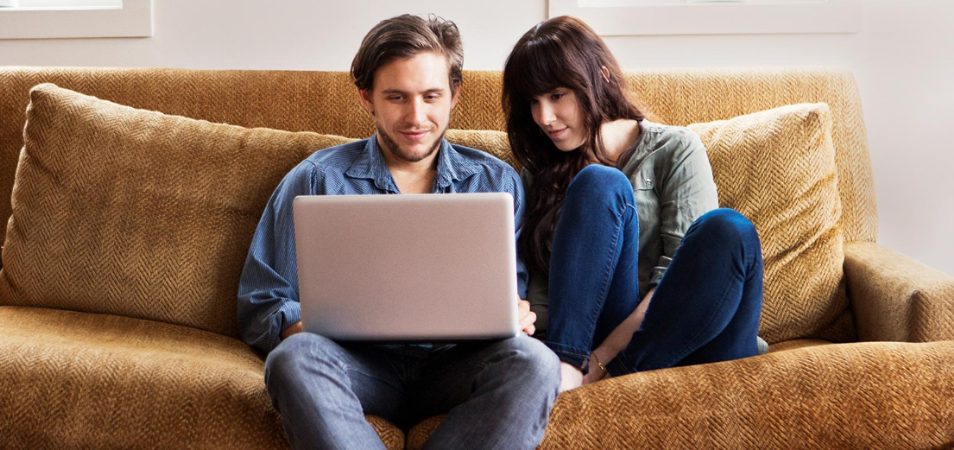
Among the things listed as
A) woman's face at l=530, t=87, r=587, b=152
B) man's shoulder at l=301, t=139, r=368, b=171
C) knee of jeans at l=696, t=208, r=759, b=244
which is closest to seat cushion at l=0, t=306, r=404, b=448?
man's shoulder at l=301, t=139, r=368, b=171

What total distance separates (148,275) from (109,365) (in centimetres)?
42

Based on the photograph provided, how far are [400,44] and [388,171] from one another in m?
0.24

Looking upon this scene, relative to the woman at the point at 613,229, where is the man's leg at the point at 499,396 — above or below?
below

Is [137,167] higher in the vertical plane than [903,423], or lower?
higher

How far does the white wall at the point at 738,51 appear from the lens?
263 centimetres

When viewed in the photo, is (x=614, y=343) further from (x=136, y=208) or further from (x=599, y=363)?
(x=136, y=208)

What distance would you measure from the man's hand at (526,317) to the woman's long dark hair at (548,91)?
0.18 meters

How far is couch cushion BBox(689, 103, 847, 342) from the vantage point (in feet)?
6.80

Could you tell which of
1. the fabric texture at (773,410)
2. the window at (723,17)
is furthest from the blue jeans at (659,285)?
the window at (723,17)

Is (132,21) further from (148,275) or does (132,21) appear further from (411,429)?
(411,429)

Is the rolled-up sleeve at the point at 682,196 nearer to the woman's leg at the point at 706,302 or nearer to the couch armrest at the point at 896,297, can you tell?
the woman's leg at the point at 706,302

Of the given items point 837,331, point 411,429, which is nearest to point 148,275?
point 411,429

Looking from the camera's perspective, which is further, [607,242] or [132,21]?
[132,21]

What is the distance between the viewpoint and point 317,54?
8.84ft
